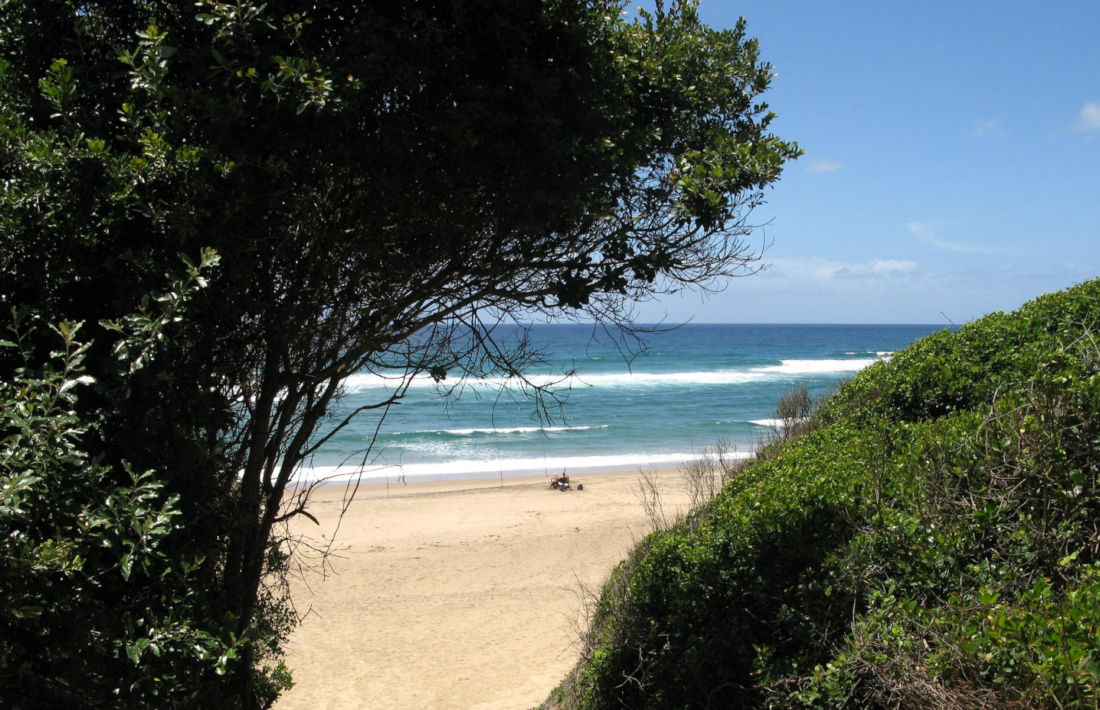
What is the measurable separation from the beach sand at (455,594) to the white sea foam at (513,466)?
2.85 m

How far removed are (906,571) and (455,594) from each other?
802 cm

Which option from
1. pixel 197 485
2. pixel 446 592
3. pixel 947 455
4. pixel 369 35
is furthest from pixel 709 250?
pixel 446 592

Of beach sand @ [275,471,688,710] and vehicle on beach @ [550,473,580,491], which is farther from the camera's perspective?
vehicle on beach @ [550,473,580,491]

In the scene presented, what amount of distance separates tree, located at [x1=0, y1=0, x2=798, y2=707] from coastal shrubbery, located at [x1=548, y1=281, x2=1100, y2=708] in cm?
167

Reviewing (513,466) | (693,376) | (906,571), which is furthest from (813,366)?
(906,571)

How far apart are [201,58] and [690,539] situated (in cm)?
388

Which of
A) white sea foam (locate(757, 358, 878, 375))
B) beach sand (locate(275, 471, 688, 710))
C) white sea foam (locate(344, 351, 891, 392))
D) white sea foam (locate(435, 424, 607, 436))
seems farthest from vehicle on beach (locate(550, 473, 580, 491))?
white sea foam (locate(757, 358, 878, 375))

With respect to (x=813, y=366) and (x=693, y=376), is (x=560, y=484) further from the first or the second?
(x=813, y=366)

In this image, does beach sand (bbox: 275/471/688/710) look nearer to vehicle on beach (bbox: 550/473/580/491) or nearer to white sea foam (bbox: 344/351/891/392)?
vehicle on beach (bbox: 550/473/580/491)

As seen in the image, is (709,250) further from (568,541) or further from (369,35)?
(568,541)

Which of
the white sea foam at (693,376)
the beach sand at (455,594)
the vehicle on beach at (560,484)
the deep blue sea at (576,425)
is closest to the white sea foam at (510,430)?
the deep blue sea at (576,425)

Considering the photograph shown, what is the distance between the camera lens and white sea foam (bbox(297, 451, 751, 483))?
837 inches

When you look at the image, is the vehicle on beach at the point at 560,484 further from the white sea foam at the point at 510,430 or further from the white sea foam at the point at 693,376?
the white sea foam at the point at 693,376

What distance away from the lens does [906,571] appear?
3.78 meters
